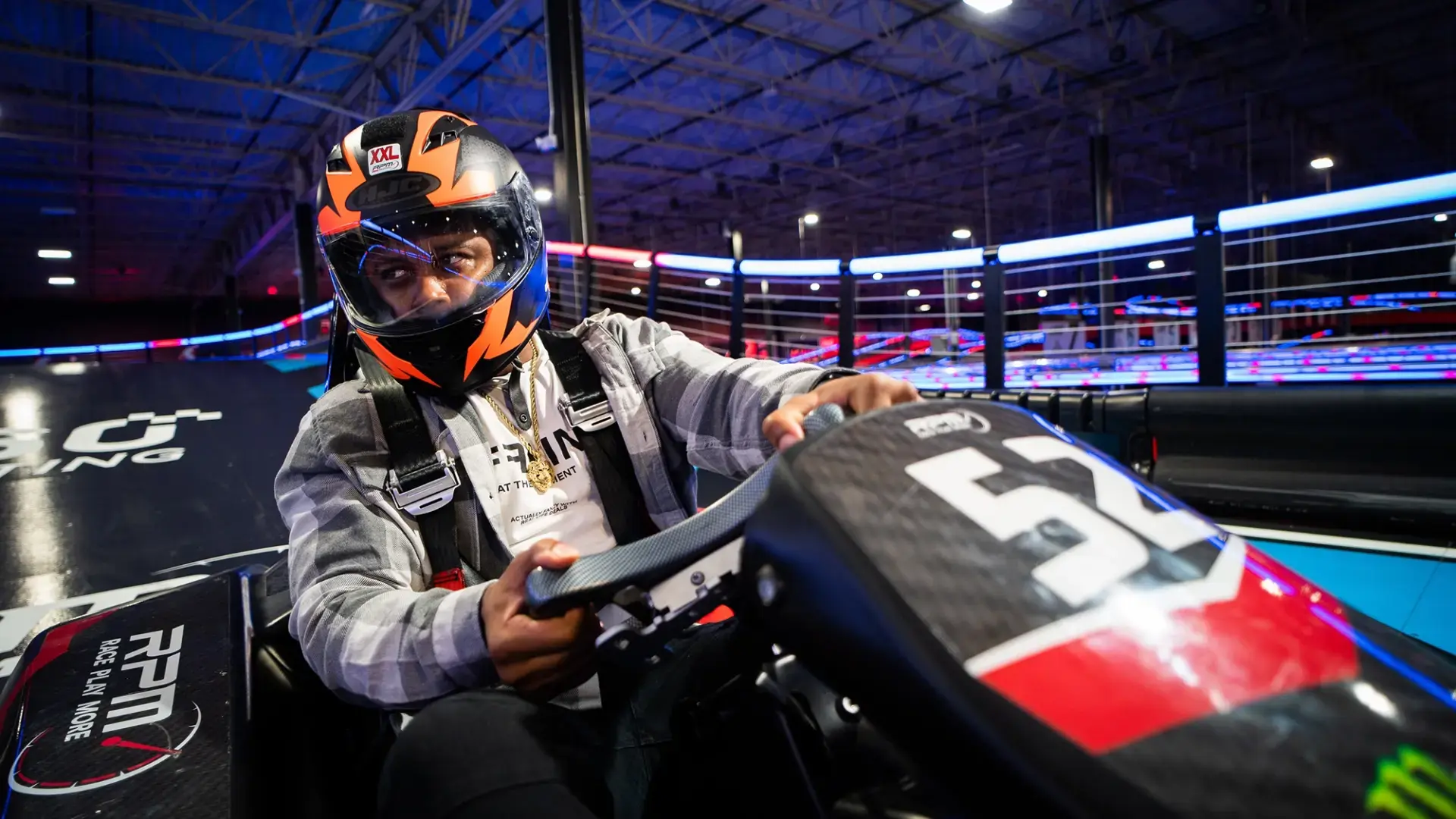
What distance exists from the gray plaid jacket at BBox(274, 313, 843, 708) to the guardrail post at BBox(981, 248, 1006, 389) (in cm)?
213

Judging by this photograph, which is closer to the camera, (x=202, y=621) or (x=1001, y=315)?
(x=202, y=621)

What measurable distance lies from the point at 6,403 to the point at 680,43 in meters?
7.94

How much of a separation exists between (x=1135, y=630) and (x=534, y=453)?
1.01 metres

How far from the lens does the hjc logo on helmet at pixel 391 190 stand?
1.25 meters

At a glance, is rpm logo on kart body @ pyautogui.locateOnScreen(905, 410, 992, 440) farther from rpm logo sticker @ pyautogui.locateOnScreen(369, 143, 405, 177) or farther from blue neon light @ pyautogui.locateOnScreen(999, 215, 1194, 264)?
blue neon light @ pyautogui.locateOnScreen(999, 215, 1194, 264)

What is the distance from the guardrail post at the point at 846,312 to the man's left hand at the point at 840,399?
2.64 metres

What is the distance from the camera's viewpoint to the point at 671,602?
2.31ft

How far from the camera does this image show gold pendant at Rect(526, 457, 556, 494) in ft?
4.17

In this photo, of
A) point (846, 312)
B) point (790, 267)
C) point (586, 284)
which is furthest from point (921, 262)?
point (586, 284)

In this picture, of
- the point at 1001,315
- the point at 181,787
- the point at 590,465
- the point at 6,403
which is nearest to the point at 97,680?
the point at 181,787

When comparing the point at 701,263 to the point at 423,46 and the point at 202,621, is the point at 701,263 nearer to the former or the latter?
the point at 202,621

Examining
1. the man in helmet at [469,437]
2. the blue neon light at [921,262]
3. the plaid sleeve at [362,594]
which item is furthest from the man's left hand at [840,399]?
the blue neon light at [921,262]

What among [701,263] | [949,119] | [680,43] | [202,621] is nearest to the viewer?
[202,621]

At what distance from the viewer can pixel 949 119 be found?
1267 centimetres
